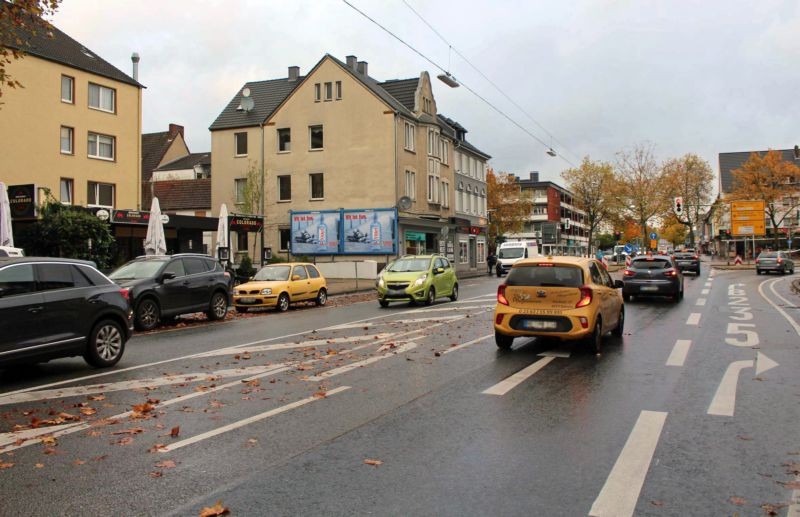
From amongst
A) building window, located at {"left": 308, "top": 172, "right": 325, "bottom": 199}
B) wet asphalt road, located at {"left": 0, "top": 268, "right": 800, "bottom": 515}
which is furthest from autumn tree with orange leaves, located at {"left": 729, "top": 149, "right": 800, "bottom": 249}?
wet asphalt road, located at {"left": 0, "top": 268, "right": 800, "bottom": 515}

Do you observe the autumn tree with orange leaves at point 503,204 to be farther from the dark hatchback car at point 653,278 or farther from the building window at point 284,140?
the dark hatchback car at point 653,278

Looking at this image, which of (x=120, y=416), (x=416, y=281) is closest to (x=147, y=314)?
(x=416, y=281)

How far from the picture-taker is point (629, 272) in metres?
21.2

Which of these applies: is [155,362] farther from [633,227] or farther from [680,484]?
[633,227]

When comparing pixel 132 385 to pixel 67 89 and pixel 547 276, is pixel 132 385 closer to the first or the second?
pixel 547 276

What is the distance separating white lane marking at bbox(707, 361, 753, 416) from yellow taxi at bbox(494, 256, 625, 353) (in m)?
2.06

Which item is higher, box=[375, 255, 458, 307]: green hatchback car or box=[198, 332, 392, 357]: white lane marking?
box=[375, 255, 458, 307]: green hatchback car

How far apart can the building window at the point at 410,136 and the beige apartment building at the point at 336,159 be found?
0.23ft

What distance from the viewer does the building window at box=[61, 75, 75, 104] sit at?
33938 millimetres

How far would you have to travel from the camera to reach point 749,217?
165 ft

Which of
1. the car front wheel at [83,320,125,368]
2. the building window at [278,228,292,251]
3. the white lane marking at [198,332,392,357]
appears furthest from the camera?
the building window at [278,228,292,251]

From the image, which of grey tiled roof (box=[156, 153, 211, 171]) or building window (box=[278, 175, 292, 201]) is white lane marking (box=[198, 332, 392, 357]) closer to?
building window (box=[278, 175, 292, 201])

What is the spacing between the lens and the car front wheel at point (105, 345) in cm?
942

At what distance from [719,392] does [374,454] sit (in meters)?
4.55
